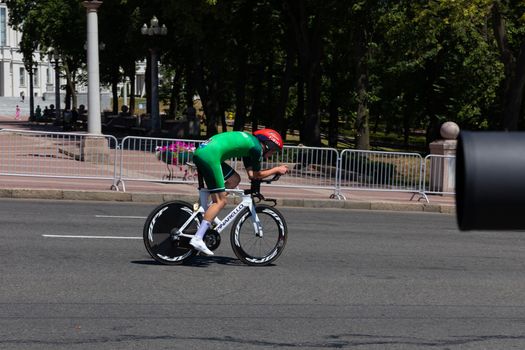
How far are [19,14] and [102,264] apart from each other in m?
55.9

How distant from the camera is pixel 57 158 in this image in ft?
67.8

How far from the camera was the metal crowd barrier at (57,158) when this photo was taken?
2006 cm

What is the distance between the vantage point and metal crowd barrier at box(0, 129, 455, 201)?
20.2 m

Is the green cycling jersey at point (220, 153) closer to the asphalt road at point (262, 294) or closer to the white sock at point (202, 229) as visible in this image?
the white sock at point (202, 229)

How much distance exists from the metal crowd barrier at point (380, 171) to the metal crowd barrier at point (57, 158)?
5.32 metres

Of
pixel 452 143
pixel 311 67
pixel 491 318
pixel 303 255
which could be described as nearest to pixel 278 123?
pixel 311 67

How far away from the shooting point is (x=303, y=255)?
1162cm

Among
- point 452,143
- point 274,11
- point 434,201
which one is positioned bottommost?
point 434,201

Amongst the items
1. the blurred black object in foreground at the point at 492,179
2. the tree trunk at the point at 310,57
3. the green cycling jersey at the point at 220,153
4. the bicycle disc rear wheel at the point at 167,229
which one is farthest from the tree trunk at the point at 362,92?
the blurred black object in foreground at the point at 492,179

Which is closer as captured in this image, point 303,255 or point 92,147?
point 303,255

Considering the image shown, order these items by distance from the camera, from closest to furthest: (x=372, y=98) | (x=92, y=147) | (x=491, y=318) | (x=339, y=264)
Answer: (x=491, y=318)
(x=339, y=264)
(x=92, y=147)
(x=372, y=98)

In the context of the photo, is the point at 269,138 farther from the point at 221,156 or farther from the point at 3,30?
the point at 3,30

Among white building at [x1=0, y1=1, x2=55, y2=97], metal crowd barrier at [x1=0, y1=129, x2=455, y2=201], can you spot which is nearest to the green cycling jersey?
metal crowd barrier at [x1=0, y1=129, x2=455, y2=201]

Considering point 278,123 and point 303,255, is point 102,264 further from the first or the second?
point 278,123
